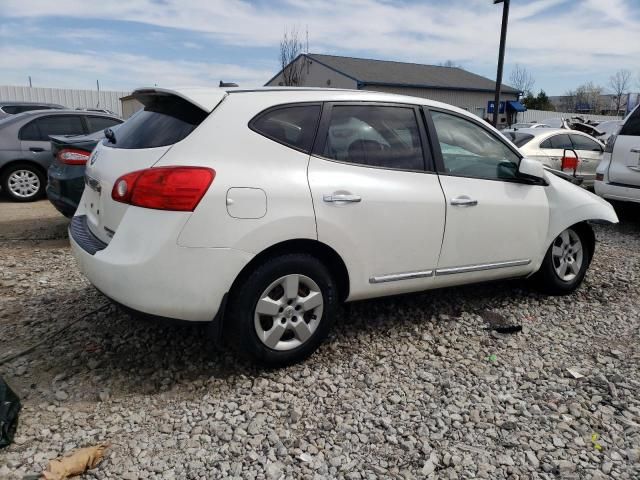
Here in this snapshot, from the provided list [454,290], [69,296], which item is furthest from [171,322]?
[454,290]

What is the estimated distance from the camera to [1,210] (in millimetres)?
8148

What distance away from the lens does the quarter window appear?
1002 cm

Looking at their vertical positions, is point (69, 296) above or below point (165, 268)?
below

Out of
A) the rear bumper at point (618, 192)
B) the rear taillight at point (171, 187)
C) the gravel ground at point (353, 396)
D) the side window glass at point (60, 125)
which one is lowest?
the gravel ground at point (353, 396)

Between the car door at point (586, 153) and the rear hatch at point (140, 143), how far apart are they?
9251 mm

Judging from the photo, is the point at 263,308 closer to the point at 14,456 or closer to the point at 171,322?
the point at 171,322

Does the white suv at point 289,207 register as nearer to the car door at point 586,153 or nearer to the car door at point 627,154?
the car door at point 627,154

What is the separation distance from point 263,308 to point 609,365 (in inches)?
89.6

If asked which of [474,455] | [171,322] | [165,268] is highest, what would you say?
[165,268]

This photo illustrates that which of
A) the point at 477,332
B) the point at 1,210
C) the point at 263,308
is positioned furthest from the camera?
the point at 1,210

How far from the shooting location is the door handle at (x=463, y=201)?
366 cm

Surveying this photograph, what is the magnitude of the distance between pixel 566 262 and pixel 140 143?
3586 mm

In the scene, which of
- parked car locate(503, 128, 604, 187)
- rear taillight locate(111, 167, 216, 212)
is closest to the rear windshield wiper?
rear taillight locate(111, 167, 216, 212)

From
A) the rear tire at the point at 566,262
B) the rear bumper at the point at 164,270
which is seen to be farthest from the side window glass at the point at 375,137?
the rear tire at the point at 566,262
